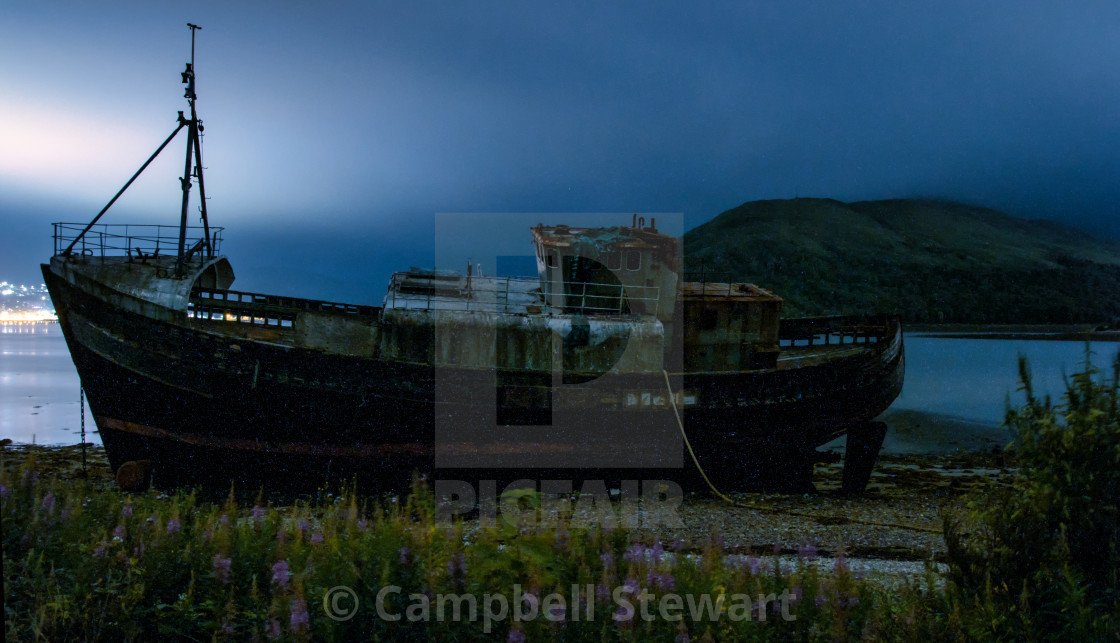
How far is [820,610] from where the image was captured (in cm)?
408

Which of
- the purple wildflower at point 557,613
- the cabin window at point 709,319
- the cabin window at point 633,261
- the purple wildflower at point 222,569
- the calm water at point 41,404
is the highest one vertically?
the cabin window at point 633,261

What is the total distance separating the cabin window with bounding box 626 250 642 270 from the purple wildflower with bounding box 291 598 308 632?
11.9m

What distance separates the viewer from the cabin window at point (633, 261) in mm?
14305

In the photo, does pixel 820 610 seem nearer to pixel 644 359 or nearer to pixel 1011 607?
pixel 1011 607

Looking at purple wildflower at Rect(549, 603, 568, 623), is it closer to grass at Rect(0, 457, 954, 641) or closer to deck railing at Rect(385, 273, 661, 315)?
grass at Rect(0, 457, 954, 641)

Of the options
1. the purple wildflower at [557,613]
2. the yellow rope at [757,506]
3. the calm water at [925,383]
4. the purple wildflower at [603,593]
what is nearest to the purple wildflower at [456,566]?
the purple wildflower at [557,613]

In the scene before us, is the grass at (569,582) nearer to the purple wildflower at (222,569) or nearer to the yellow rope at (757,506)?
the purple wildflower at (222,569)

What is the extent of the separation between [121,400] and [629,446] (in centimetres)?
1068

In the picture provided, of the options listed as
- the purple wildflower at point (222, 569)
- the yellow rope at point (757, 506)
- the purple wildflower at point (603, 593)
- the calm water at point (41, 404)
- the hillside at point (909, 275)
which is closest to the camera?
the purple wildflower at point (603, 593)

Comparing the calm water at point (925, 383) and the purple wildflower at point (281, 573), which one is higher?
the purple wildflower at point (281, 573)

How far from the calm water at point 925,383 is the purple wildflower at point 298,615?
4603 millimetres

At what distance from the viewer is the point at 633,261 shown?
1437cm

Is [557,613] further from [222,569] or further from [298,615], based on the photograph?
[222,569]

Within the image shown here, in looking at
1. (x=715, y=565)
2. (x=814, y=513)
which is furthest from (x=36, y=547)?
(x=814, y=513)
